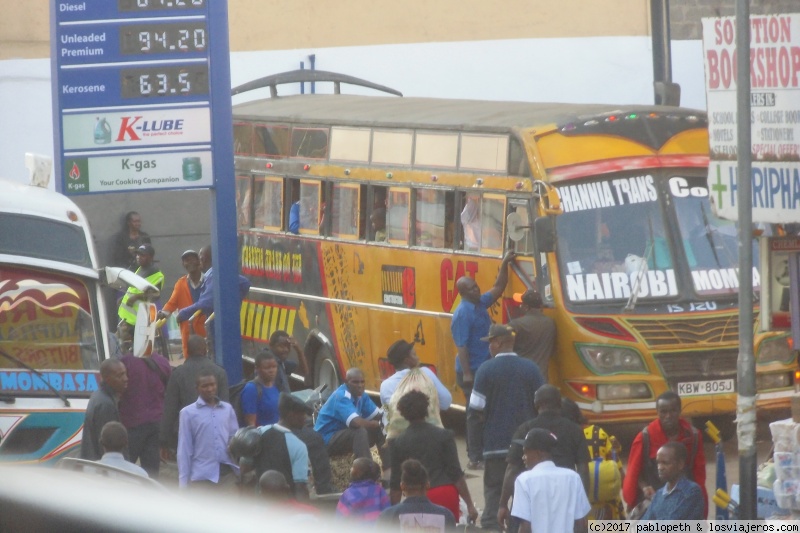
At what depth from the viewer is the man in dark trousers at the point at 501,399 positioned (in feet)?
30.6

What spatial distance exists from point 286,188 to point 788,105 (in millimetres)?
8670

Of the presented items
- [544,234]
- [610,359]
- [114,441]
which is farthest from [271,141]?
[114,441]

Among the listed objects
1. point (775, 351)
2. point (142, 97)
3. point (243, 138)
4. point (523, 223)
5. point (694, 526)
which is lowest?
point (694, 526)

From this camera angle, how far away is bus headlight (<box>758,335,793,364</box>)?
12.1 meters

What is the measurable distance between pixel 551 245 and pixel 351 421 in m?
2.80

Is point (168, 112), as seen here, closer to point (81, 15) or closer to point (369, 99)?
point (81, 15)

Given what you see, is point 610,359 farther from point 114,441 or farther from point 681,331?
point 114,441

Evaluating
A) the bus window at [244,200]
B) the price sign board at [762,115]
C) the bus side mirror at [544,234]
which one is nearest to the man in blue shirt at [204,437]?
the price sign board at [762,115]

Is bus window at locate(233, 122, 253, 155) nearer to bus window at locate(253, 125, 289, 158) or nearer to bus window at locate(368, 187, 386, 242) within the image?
bus window at locate(253, 125, 289, 158)

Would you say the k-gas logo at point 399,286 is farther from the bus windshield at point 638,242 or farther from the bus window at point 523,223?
the bus windshield at point 638,242

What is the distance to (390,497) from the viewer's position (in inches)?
301

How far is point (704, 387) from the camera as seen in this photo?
1172 cm

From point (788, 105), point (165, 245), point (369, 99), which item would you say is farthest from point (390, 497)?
point (165, 245)

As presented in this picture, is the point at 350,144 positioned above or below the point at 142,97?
below
